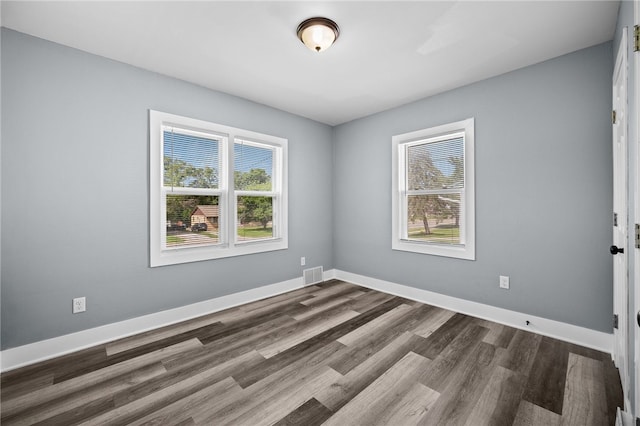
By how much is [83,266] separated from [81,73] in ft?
5.70

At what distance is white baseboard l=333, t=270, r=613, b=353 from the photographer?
94.4 inches

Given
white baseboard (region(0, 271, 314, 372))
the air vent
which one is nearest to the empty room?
white baseboard (region(0, 271, 314, 372))

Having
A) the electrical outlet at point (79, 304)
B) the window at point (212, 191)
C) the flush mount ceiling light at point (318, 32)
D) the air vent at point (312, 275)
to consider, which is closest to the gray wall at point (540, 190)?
the air vent at point (312, 275)

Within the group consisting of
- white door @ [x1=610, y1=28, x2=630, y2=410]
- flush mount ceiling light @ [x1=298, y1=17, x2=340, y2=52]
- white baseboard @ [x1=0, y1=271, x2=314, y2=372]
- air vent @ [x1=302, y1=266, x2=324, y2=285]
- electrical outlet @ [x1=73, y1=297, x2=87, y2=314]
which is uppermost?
flush mount ceiling light @ [x1=298, y1=17, x2=340, y2=52]

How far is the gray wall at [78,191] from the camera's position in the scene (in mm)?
2170

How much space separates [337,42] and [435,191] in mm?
2159

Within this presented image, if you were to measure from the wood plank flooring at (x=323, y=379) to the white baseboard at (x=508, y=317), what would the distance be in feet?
0.35

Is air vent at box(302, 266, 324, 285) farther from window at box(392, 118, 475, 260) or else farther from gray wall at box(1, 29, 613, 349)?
window at box(392, 118, 475, 260)

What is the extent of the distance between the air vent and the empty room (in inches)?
25.3

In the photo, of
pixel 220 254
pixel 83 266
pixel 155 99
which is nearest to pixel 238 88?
pixel 155 99

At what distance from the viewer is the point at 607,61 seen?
7.68 ft

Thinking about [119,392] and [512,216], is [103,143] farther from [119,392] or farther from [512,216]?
[512,216]

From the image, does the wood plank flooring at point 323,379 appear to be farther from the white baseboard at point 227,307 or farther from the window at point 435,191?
the window at point 435,191

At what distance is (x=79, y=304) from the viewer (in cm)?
244
